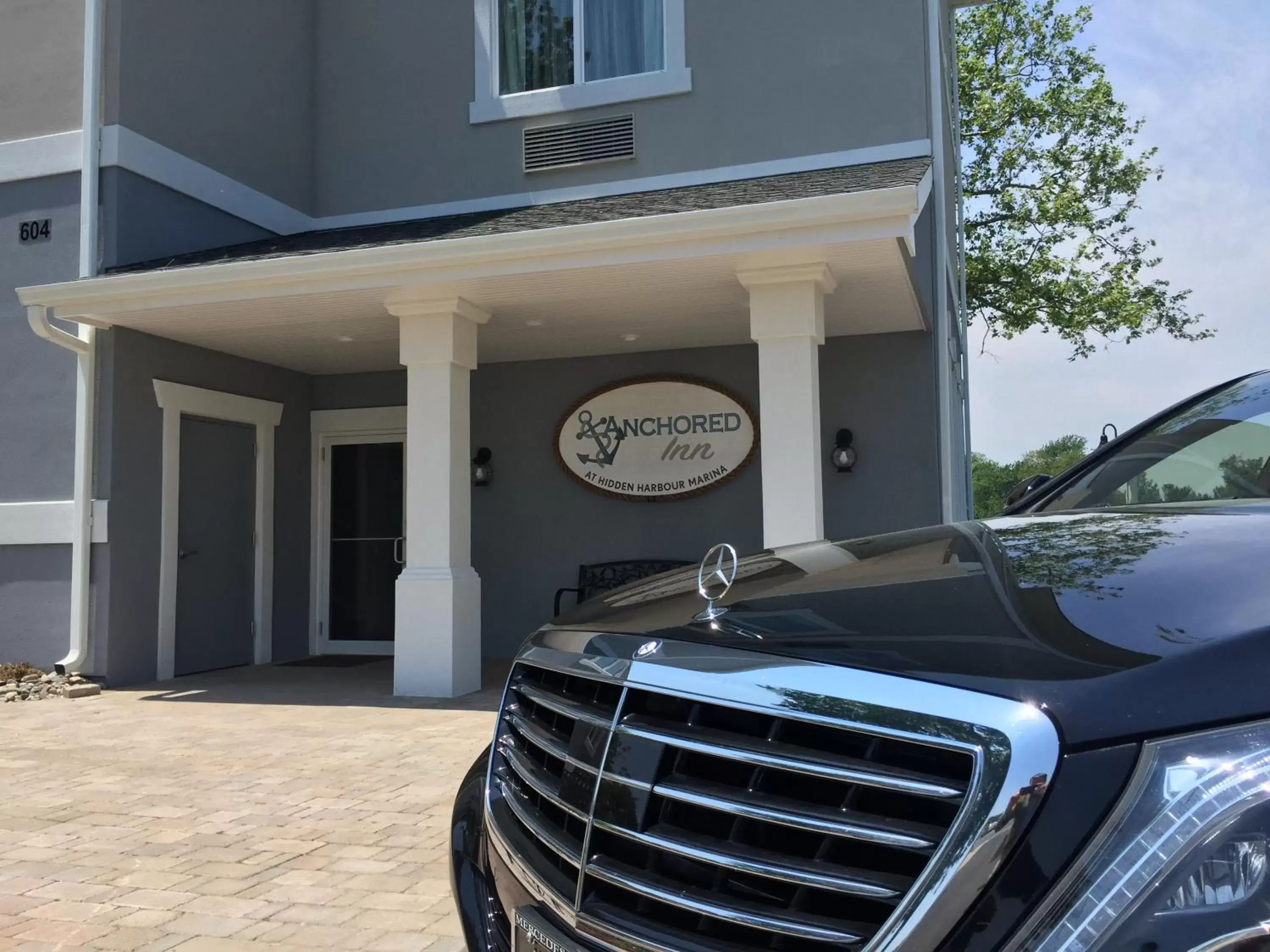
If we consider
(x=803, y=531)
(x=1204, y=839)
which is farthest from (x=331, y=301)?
(x=1204, y=839)

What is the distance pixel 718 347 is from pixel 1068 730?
7.99 metres

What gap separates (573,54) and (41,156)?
15.2 ft

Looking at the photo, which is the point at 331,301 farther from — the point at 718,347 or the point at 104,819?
the point at 104,819

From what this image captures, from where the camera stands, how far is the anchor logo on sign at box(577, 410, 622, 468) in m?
9.28

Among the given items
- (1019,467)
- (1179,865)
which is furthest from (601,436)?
(1019,467)

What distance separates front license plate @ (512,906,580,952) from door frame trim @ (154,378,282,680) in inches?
305

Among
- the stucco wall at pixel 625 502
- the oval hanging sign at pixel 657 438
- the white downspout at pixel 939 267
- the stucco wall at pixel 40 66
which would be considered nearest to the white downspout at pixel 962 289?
the white downspout at pixel 939 267

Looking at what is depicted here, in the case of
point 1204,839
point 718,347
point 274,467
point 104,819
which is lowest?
point 104,819

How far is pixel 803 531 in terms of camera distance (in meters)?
6.73

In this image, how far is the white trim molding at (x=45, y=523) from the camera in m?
8.05

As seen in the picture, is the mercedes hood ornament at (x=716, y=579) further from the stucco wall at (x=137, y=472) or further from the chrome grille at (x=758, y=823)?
the stucco wall at (x=137, y=472)

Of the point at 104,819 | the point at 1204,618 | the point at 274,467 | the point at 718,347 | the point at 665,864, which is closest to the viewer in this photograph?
the point at 1204,618

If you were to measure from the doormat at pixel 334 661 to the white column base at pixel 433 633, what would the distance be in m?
2.04

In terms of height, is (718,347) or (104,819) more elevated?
(718,347)
